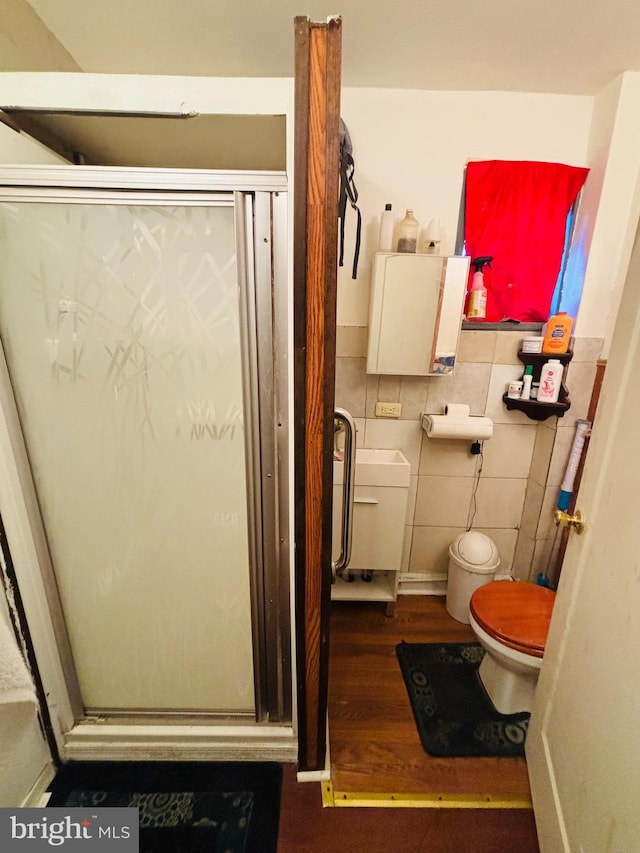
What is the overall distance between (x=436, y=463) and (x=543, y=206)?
132cm

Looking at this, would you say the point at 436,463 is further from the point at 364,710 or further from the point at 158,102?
the point at 158,102

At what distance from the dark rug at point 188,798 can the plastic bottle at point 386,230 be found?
2.06 m

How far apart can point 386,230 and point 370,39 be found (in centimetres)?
60

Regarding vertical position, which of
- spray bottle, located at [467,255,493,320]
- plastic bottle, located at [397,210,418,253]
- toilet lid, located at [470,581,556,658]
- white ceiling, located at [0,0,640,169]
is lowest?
toilet lid, located at [470,581,556,658]

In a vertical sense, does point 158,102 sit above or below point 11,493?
above

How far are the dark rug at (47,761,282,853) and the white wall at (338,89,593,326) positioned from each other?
2.20 metres

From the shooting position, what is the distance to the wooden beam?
593mm

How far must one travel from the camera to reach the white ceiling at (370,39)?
1.06 metres

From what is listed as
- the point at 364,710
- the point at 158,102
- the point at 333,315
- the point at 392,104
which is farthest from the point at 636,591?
the point at 392,104

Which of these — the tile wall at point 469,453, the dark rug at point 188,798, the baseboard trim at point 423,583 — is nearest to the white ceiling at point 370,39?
the tile wall at point 469,453

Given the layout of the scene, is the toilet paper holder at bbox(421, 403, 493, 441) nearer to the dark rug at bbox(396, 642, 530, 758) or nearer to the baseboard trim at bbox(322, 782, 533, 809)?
the dark rug at bbox(396, 642, 530, 758)

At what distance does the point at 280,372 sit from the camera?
87cm

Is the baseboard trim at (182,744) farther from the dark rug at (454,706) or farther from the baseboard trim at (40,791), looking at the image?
the dark rug at (454,706)

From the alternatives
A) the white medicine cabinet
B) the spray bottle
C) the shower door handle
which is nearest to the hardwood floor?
the shower door handle
